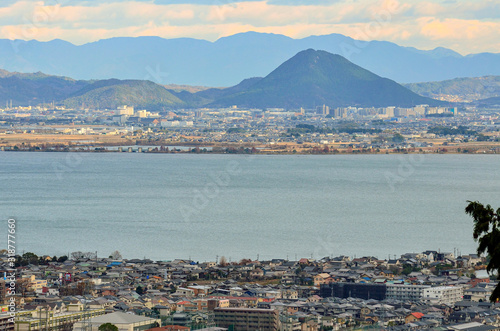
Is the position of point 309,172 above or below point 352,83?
below

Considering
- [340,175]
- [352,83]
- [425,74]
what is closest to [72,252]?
[340,175]

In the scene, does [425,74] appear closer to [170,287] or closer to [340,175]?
[340,175]

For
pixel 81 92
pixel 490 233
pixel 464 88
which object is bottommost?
pixel 490 233

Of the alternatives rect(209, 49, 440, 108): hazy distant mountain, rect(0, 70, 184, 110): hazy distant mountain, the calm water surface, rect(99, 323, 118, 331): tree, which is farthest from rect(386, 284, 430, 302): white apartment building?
rect(209, 49, 440, 108): hazy distant mountain

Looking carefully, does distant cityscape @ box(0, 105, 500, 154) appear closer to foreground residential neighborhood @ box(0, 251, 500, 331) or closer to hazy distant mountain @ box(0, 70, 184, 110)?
hazy distant mountain @ box(0, 70, 184, 110)

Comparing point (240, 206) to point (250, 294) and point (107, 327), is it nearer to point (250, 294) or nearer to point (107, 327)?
point (250, 294)

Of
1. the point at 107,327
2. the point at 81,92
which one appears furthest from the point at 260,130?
the point at 107,327

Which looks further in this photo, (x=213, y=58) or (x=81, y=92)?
(x=213, y=58)
